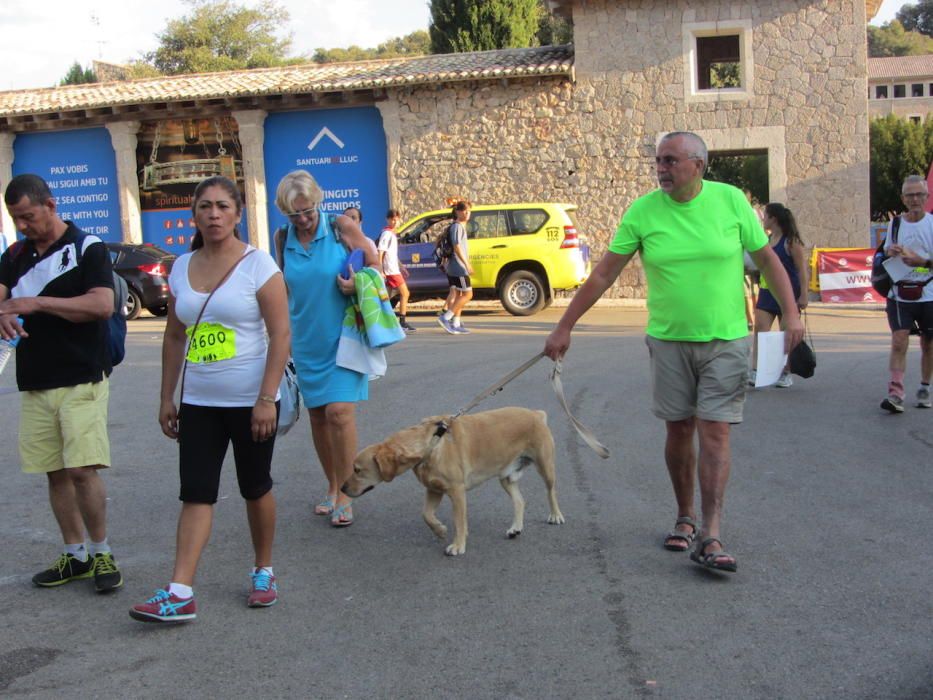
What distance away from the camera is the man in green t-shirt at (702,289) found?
183 inches

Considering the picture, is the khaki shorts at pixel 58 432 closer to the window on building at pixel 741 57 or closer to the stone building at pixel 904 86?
the window on building at pixel 741 57

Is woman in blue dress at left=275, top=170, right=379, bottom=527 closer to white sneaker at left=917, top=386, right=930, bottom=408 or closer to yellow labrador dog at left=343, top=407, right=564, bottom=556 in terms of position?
yellow labrador dog at left=343, top=407, right=564, bottom=556

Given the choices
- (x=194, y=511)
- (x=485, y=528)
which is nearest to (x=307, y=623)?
(x=194, y=511)

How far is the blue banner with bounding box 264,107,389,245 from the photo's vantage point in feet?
78.4

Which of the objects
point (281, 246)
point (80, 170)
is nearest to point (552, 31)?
point (80, 170)

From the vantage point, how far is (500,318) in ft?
58.1

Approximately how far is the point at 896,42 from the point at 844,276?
99218mm

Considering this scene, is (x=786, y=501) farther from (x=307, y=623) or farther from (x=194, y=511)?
(x=194, y=511)

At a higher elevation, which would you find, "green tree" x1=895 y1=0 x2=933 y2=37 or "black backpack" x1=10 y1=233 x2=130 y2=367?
"green tree" x1=895 y1=0 x2=933 y2=37

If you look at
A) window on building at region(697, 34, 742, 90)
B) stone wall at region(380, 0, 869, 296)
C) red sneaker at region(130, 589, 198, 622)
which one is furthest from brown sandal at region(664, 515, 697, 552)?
window on building at region(697, 34, 742, 90)

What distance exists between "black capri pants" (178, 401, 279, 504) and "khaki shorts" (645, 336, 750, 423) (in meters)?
1.90

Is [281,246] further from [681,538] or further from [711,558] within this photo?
[711,558]

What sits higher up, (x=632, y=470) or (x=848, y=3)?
(x=848, y=3)

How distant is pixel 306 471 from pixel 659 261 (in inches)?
128
